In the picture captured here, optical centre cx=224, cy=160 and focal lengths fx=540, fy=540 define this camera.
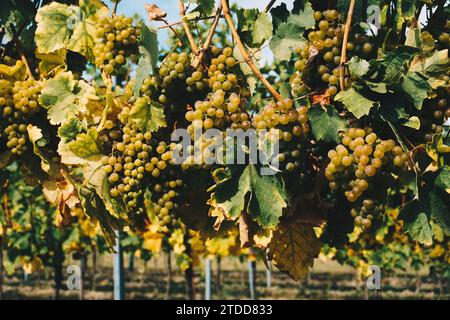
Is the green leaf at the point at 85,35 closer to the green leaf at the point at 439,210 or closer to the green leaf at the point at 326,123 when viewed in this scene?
the green leaf at the point at 326,123

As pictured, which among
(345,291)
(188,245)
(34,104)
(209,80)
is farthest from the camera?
(345,291)

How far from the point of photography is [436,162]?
1.67m

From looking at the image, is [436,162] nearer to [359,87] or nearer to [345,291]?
[359,87]

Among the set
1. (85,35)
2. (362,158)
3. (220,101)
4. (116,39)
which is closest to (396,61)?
(362,158)

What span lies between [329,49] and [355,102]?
219 millimetres

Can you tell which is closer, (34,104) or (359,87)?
(359,87)

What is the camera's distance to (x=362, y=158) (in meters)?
1.63

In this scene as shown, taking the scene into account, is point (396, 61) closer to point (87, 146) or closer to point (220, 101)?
point (220, 101)

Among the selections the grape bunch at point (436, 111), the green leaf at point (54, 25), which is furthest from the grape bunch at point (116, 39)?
the grape bunch at point (436, 111)

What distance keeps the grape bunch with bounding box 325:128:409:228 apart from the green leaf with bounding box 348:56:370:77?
17cm

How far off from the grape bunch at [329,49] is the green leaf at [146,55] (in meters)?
0.47

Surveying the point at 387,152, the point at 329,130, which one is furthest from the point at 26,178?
the point at 387,152

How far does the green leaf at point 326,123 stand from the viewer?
5.56ft
